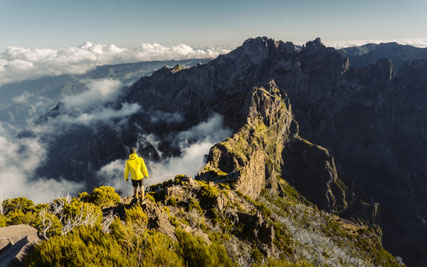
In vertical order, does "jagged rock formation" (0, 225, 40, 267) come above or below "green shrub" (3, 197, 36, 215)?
above

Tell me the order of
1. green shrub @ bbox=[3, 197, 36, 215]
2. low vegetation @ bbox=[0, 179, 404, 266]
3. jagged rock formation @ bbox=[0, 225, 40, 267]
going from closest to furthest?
1. low vegetation @ bbox=[0, 179, 404, 266]
2. jagged rock formation @ bbox=[0, 225, 40, 267]
3. green shrub @ bbox=[3, 197, 36, 215]

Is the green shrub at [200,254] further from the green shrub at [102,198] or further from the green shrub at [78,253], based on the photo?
the green shrub at [102,198]

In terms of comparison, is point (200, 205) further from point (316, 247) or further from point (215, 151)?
point (215, 151)

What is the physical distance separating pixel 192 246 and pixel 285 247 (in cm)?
3820

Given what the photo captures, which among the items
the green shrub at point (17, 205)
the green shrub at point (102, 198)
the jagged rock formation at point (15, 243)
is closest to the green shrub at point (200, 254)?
the jagged rock formation at point (15, 243)

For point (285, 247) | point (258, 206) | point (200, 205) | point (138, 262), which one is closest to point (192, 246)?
point (138, 262)

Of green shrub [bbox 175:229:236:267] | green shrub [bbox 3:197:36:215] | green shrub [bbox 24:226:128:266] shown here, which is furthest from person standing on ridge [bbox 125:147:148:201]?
green shrub [bbox 3:197:36:215]

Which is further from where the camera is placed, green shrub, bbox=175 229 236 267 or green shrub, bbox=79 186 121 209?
green shrub, bbox=79 186 121 209

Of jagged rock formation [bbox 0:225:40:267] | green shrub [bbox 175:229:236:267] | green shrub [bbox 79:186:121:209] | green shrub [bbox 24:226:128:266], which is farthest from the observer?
green shrub [bbox 79:186:121:209]

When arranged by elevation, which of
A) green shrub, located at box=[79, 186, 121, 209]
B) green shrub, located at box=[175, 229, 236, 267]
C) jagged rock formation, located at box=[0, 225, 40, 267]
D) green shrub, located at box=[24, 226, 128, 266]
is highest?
green shrub, located at box=[24, 226, 128, 266]

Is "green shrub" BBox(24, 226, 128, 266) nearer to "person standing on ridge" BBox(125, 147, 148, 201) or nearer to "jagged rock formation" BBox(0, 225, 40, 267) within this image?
"jagged rock formation" BBox(0, 225, 40, 267)

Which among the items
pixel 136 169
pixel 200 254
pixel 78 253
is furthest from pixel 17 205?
pixel 200 254

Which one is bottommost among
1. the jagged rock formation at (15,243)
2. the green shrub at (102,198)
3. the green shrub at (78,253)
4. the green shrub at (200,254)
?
the green shrub at (102,198)

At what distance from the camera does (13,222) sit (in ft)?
60.4
